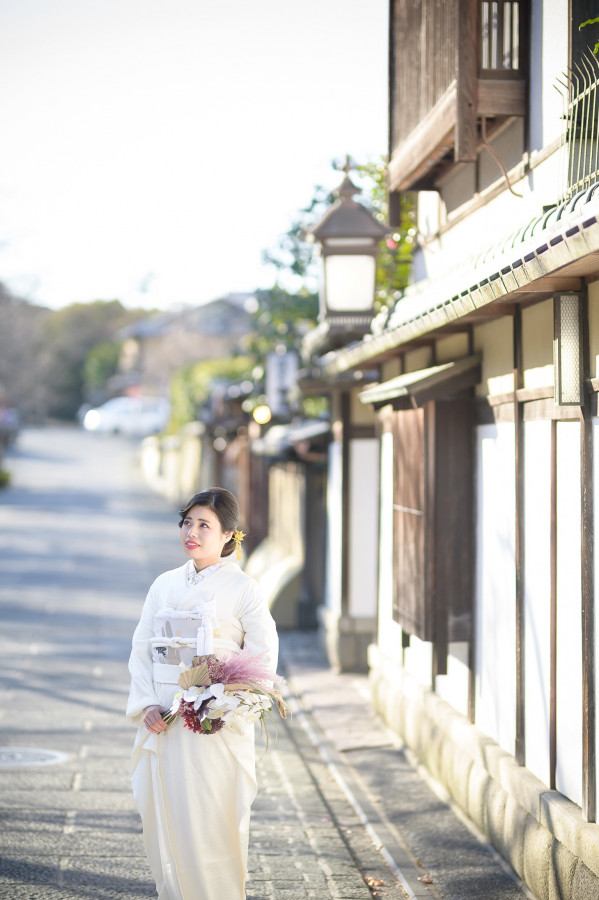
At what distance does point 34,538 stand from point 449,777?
20.4 metres

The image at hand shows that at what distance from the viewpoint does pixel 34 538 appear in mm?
26516

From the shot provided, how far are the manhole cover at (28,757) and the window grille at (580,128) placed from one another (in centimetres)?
569

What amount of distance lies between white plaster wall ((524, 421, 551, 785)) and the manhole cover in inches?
156

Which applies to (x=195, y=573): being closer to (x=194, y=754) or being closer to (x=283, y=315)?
(x=194, y=754)

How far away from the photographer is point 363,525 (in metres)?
12.8

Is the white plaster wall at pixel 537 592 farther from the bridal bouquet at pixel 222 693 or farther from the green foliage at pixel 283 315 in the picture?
the green foliage at pixel 283 315

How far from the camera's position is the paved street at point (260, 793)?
612 cm

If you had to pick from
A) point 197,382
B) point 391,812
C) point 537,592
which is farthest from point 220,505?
point 197,382

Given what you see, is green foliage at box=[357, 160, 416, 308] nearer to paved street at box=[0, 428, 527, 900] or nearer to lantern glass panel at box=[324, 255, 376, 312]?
lantern glass panel at box=[324, 255, 376, 312]

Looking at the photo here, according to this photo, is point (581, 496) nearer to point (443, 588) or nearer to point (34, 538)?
point (443, 588)

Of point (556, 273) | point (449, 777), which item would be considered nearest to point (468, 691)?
point (449, 777)

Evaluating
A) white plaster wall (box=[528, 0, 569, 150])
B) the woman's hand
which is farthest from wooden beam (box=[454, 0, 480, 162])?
the woman's hand


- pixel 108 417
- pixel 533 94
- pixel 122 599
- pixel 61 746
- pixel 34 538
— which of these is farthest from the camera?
pixel 108 417

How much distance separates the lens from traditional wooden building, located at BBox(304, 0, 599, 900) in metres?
5.34
